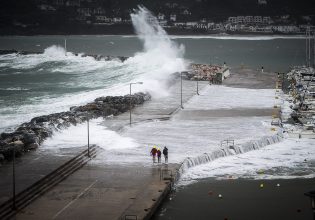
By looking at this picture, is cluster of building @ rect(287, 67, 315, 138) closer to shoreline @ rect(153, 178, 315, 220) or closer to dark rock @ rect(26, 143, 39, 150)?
shoreline @ rect(153, 178, 315, 220)

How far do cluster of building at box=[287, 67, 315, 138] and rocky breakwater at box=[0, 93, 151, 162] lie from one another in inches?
513

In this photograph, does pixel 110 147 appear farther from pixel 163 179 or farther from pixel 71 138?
pixel 163 179

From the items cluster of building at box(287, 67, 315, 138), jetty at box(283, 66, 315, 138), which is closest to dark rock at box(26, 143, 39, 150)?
jetty at box(283, 66, 315, 138)

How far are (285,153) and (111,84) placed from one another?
4894cm

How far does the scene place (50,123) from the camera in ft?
150

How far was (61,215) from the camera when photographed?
2825cm

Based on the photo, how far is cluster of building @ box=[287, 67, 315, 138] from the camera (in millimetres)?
48344

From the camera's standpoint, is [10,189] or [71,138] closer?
[10,189]

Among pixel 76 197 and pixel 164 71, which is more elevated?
pixel 164 71

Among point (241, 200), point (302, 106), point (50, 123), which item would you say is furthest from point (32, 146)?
point (302, 106)

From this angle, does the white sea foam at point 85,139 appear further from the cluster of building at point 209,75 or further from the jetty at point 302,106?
the cluster of building at point 209,75

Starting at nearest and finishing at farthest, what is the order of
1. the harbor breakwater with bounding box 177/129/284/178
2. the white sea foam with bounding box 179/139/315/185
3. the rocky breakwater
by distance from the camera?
the white sea foam with bounding box 179/139/315/185, the harbor breakwater with bounding box 177/129/284/178, the rocky breakwater

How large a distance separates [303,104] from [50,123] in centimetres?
2441

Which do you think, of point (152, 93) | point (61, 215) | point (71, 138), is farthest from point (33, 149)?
point (152, 93)
